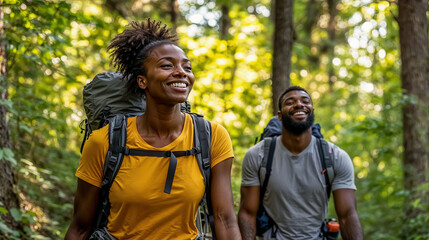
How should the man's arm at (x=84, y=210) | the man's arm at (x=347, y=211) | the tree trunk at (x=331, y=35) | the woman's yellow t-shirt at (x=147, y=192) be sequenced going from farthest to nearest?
the tree trunk at (x=331, y=35)
the man's arm at (x=347, y=211)
the man's arm at (x=84, y=210)
the woman's yellow t-shirt at (x=147, y=192)

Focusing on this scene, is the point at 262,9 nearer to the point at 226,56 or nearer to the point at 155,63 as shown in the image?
the point at 226,56

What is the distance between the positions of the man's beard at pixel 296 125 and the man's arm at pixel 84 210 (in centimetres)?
243

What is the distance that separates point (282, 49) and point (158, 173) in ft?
15.6

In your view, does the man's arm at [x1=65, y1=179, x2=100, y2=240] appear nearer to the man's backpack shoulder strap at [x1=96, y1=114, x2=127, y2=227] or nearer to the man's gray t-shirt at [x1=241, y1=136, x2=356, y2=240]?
the man's backpack shoulder strap at [x1=96, y1=114, x2=127, y2=227]

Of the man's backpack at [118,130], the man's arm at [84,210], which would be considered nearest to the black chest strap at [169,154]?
the man's backpack at [118,130]

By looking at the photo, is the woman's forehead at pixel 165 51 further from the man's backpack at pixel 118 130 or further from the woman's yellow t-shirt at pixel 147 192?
the woman's yellow t-shirt at pixel 147 192

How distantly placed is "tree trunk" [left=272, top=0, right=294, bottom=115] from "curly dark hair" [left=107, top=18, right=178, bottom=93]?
384 cm

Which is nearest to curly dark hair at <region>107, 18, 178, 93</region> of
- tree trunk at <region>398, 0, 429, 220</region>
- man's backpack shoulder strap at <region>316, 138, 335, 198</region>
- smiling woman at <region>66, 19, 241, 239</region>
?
smiling woman at <region>66, 19, 241, 239</region>

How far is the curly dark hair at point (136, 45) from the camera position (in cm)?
324

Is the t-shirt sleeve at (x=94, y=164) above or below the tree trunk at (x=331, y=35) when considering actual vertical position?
below

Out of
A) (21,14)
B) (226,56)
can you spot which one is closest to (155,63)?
(21,14)

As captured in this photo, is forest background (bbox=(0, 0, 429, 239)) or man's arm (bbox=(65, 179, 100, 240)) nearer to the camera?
man's arm (bbox=(65, 179, 100, 240))

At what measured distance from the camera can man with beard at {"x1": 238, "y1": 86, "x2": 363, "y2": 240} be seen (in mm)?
4531

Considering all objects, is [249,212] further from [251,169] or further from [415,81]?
[415,81]
